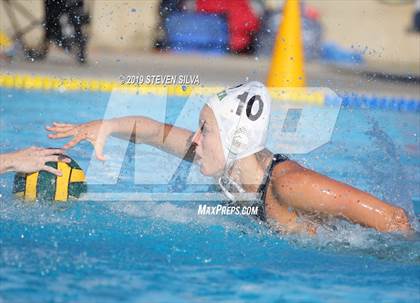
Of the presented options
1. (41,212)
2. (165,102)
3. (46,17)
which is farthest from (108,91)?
(41,212)

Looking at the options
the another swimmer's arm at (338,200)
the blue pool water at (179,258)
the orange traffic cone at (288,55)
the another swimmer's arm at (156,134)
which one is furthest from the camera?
the orange traffic cone at (288,55)

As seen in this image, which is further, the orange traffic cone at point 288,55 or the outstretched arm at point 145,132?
the orange traffic cone at point 288,55

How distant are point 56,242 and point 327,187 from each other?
3.84 feet

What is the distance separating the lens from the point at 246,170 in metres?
4.16

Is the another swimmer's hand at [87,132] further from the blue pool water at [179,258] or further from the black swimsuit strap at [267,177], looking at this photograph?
the black swimsuit strap at [267,177]

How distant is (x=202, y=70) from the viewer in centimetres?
1057

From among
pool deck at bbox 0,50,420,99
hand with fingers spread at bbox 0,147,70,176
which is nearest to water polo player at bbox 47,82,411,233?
hand with fingers spread at bbox 0,147,70,176

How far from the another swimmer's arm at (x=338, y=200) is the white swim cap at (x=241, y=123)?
0.83ft

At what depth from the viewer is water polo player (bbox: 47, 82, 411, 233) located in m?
3.91

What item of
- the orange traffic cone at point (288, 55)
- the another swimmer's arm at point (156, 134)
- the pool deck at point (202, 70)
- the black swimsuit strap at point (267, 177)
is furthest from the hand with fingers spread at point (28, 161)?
the pool deck at point (202, 70)

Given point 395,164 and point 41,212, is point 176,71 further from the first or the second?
point 41,212

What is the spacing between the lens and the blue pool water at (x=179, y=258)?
356 centimetres

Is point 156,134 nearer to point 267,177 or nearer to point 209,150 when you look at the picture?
point 209,150

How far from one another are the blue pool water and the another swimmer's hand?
14.1 inches
